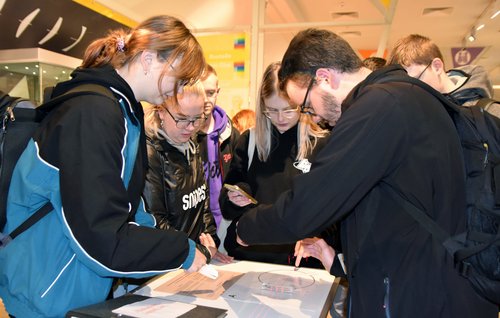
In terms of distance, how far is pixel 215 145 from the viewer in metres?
2.53

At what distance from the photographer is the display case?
3.39 meters

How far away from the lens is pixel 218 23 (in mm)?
6203

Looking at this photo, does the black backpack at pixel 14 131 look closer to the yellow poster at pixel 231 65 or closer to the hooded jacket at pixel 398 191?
the hooded jacket at pixel 398 191

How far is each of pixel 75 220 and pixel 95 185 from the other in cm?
10

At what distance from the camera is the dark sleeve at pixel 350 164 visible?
39.6 inches

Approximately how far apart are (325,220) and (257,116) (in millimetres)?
1234

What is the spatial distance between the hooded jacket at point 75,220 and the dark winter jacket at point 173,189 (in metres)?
0.57

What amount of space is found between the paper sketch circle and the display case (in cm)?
280

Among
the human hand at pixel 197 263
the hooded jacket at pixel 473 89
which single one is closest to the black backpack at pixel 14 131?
the human hand at pixel 197 263

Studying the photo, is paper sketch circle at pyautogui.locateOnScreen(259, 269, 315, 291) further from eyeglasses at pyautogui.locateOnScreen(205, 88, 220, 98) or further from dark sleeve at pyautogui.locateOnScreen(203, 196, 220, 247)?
eyeglasses at pyautogui.locateOnScreen(205, 88, 220, 98)

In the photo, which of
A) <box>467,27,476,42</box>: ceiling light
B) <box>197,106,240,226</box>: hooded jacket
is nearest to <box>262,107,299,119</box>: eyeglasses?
<box>197,106,240,226</box>: hooded jacket

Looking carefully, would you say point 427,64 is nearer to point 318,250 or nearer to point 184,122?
point 318,250

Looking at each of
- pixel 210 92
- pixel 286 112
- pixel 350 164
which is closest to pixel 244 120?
pixel 210 92

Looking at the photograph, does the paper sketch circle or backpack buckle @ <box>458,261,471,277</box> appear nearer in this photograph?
backpack buckle @ <box>458,261,471,277</box>
